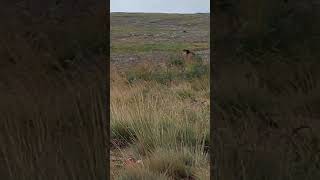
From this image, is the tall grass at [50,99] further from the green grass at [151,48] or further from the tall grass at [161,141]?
the green grass at [151,48]

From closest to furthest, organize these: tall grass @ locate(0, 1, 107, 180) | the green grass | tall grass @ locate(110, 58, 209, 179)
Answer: tall grass @ locate(0, 1, 107, 180) → tall grass @ locate(110, 58, 209, 179) → the green grass

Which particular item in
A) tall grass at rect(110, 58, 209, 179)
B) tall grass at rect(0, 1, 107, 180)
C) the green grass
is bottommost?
the green grass

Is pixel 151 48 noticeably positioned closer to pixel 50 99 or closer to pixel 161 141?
pixel 161 141

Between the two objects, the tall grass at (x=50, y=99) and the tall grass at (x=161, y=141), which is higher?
the tall grass at (x=50, y=99)

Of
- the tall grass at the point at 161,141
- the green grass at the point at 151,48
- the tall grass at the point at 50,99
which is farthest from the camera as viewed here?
the green grass at the point at 151,48

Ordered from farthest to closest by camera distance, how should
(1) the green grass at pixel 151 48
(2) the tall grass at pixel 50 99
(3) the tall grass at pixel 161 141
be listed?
(1) the green grass at pixel 151 48 → (3) the tall grass at pixel 161 141 → (2) the tall grass at pixel 50 99

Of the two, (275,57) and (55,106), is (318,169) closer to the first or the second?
(275,57)

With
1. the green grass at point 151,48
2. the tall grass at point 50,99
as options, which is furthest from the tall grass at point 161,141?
the green grass at point 151,48

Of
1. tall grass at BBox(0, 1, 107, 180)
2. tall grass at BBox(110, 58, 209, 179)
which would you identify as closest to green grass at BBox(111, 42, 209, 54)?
tall grass at BBox(110, 58, 209, 179)

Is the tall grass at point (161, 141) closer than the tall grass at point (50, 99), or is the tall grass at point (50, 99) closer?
the tall grass at point (50, 99)

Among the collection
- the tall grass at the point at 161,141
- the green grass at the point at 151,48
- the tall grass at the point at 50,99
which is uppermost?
the tall grass at the point at 50,99

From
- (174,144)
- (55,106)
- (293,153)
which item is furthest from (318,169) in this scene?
(174,144)

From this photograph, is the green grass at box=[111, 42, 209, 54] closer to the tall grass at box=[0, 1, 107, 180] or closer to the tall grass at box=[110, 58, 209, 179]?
the tall grass at box=[110, 58, 209, 179]

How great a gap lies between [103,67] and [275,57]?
1.66ft
